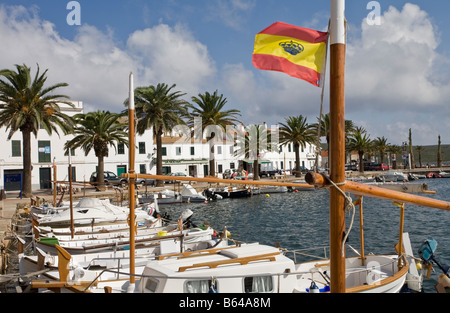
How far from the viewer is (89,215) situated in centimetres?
2556

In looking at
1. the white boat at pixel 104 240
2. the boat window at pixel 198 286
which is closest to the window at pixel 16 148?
the white boat at pixel 104 240

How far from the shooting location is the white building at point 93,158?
5388 cm

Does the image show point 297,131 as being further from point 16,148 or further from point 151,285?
point 151,285

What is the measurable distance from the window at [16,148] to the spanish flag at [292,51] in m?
56.4

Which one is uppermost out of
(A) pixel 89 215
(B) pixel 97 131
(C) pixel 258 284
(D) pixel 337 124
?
(B) pixel 97 131

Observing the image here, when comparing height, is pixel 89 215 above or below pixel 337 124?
below

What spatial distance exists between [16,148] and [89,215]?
115ft

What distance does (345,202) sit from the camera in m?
4.77

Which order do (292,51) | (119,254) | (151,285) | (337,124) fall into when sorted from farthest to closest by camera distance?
(119,254) < (151,285) < (292,51) < (337,124)

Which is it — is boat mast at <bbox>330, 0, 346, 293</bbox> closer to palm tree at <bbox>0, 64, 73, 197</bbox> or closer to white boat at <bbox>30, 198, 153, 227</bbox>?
white boat at <bbox>30, 198, 153, 227</bbox>

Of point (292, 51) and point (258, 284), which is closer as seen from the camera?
point (292, 51)

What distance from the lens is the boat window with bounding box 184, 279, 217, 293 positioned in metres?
9.38

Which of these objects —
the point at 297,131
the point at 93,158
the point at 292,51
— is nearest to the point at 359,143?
the point at 297,131
